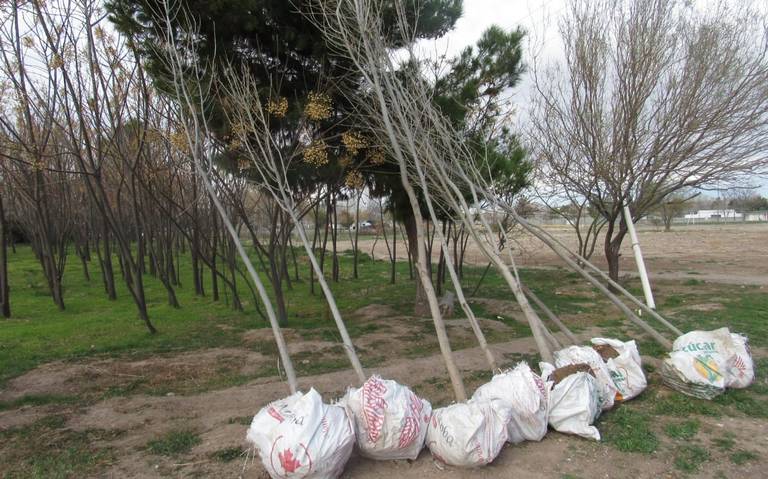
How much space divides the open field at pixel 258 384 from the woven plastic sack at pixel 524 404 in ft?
0.34

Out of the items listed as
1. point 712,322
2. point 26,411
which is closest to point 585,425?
point 26,411

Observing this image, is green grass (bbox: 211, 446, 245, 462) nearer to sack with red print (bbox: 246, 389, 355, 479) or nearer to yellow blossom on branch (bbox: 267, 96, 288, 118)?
sack with red print (bbox: 246, 389, 355, 479)

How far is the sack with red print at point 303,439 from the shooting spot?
274 cm

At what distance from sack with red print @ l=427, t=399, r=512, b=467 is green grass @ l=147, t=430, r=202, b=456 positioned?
1.80m

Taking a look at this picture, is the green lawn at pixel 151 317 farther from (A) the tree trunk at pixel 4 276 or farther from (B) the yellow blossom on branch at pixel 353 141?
(B) the yellow blossom on branch at pixel 353 141

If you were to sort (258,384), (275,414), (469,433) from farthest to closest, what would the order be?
(258,384) → (469,433) → (275,414)

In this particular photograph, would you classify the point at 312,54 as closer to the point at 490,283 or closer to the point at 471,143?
the point at 471,143

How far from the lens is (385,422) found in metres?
3.08

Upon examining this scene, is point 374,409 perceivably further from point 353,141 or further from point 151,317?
point 151,317

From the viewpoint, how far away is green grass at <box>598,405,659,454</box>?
335cm

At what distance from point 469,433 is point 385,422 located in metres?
0.52

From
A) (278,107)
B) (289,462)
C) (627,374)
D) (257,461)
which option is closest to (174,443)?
(257,461)

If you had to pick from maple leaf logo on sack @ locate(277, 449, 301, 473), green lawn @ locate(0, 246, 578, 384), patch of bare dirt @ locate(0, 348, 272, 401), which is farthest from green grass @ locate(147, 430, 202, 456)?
green lawn @ locate(0, 246, 578, 384)

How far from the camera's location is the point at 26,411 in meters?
4.62
